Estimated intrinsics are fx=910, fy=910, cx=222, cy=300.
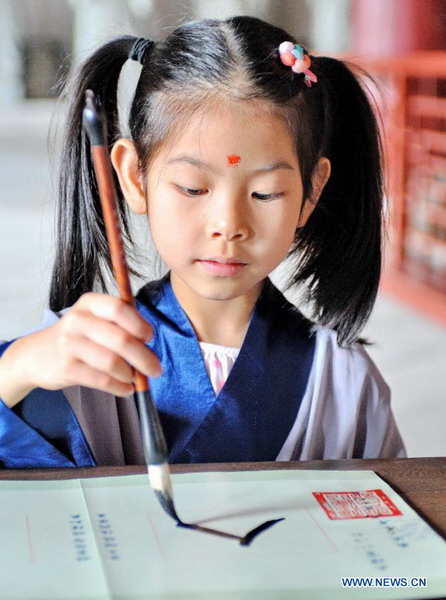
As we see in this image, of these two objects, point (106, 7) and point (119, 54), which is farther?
point (106, 7)

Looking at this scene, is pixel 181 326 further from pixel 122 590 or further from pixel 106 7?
pixel 106 7

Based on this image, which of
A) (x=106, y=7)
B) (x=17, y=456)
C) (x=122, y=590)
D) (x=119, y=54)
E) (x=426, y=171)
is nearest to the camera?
(x=122, y=590)

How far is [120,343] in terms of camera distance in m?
0.55

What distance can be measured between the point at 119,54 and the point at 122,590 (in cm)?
53

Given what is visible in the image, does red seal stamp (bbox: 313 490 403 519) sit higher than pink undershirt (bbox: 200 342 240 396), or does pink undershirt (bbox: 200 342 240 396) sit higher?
red seal stamp (bbox: 313 490 403 519)

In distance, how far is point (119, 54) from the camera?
2.76ft

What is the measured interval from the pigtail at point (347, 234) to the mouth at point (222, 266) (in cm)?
17

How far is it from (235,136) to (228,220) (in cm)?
7

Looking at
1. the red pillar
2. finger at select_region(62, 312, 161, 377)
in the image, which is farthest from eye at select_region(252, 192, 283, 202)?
the red pillar

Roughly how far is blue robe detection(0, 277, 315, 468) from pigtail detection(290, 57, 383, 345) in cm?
4

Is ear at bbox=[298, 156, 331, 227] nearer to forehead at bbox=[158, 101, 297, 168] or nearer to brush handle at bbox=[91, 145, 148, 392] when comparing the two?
forehead at bbox=[158, 101, 297, 168]

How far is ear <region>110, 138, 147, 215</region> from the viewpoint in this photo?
2.66 feet

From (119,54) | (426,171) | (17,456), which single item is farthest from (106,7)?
(17,456)

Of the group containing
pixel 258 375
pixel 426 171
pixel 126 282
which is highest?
pixel 126 282
